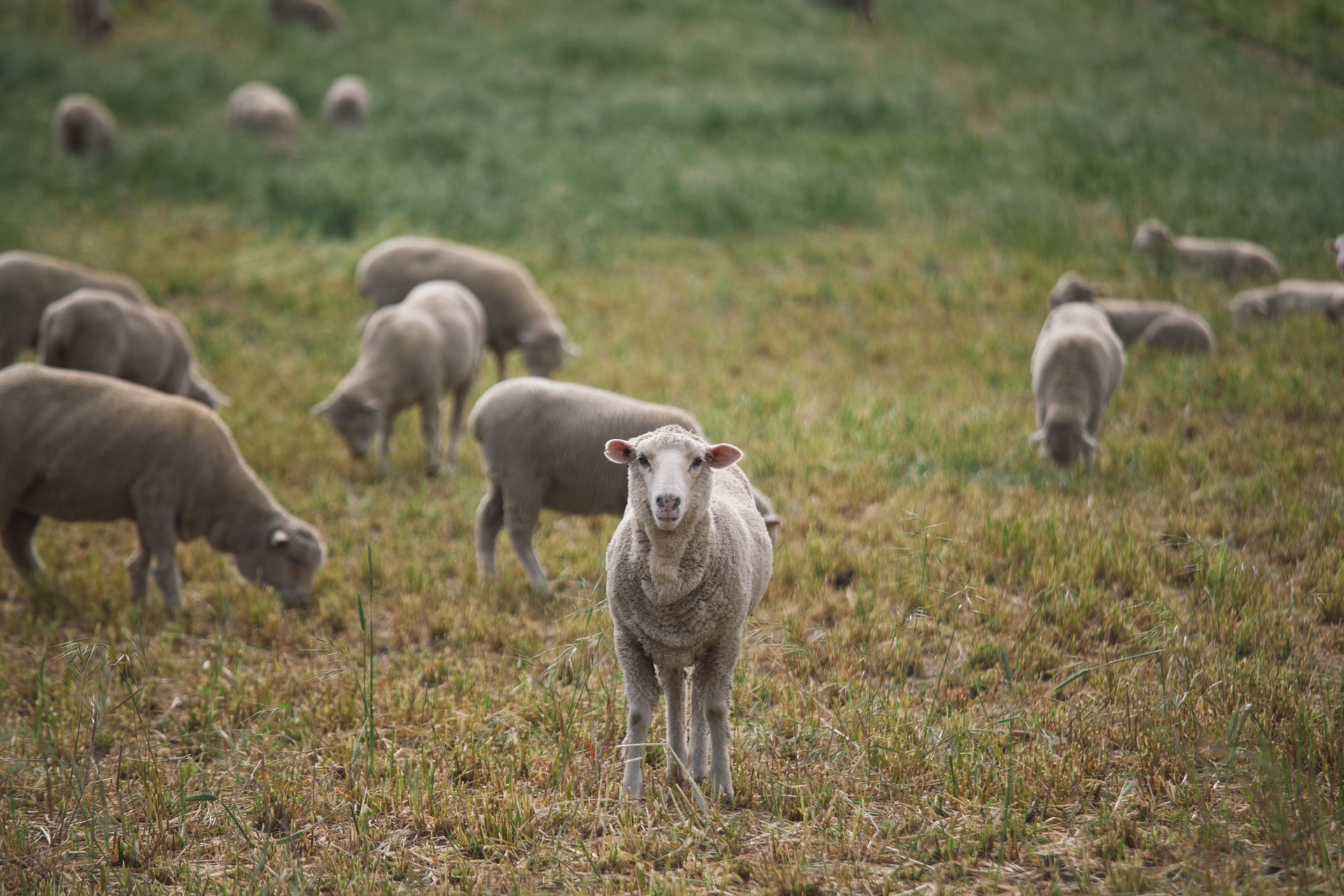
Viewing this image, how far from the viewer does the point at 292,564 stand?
6.21 metres

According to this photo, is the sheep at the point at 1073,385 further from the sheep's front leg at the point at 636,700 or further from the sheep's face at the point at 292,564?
the sheep's face at the point at 292,564

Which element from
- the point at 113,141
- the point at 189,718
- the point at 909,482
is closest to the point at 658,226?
the point at 909,482

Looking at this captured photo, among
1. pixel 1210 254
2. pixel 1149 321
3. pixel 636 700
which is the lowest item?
pixel 636 700

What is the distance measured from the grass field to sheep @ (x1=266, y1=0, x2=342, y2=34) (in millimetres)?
6164

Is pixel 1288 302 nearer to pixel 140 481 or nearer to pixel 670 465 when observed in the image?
pixel 670 465

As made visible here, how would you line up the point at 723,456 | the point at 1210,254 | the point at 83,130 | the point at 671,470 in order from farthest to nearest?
the point at 83,130
the point at 1210,254
the point at 723,456
the point at 671,470

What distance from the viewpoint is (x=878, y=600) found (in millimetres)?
5488

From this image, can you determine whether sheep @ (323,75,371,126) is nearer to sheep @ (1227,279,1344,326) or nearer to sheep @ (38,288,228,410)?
sheep @ (38,288,228,410)

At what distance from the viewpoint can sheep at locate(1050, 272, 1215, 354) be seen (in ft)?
30.3

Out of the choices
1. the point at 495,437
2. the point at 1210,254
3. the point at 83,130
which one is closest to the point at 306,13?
the point at 83,130

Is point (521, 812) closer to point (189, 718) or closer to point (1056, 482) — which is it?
point (189, 718)

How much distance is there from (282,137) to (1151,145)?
13581 millimetres

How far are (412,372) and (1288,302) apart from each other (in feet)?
26.4

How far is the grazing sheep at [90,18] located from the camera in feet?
68.7
